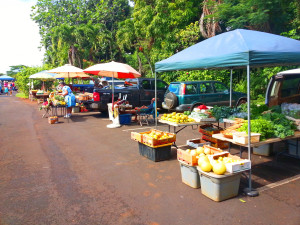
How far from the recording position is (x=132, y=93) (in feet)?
46.3

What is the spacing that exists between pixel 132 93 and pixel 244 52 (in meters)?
9.89

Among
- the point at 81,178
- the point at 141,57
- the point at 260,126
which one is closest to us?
the point at 260,126

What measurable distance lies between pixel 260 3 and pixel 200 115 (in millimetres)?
10081

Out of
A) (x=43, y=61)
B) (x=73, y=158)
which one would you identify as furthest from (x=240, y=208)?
(x=43, y=61)

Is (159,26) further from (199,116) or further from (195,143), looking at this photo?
(195,143)

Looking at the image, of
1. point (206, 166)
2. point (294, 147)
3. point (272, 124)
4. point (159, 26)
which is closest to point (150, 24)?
point (159, 26)

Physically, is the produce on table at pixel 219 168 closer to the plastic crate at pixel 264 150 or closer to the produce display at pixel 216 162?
→ the produce display at pixel 216 162

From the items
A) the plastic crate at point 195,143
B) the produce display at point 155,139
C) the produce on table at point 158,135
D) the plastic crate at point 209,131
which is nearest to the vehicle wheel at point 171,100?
the plastic crate at point 209,131

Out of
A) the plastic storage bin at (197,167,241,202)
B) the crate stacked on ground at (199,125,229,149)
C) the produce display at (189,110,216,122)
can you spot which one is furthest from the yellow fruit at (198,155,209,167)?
the crate stacked on ground at (199,125,229,149)

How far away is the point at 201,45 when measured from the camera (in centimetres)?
620

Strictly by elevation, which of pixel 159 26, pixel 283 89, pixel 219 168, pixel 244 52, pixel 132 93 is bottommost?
pixel 219 168

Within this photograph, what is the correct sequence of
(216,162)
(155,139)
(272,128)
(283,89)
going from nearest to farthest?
(216,162), (272,128), (155,139), (283,89)

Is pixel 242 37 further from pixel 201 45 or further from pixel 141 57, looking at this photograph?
pixel 141 57

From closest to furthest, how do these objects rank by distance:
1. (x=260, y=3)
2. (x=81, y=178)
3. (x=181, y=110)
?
(x=81, y=178) → (x=181, y=110) → (x=260, y=3)
